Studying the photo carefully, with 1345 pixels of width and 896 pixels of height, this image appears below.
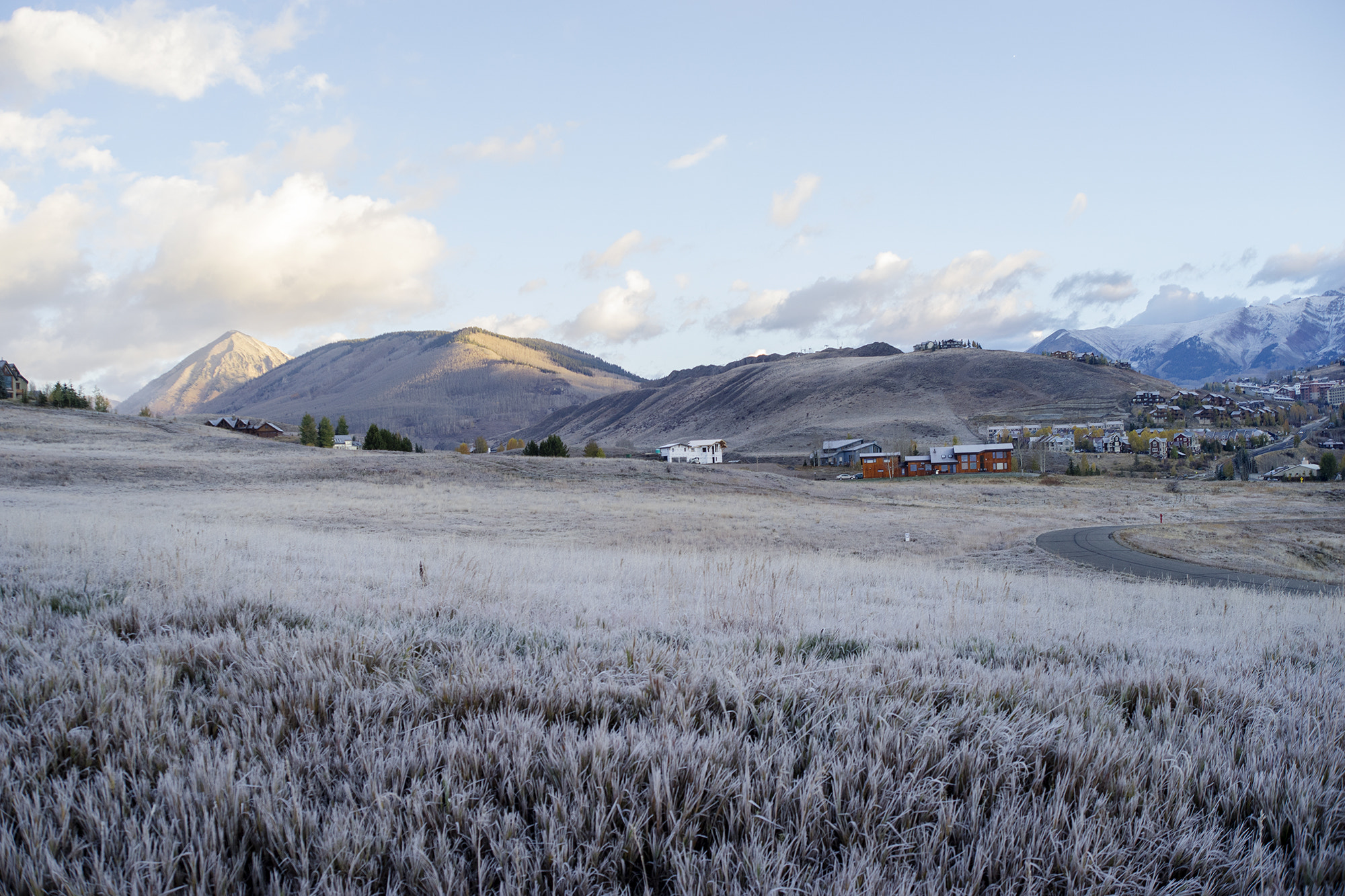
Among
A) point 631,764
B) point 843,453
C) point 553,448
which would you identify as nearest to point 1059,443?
point 843,453

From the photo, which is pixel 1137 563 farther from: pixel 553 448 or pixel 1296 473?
pixel 1296 473

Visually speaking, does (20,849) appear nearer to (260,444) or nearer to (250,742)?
(250,742)

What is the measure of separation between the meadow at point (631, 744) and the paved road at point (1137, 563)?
15.9 metres

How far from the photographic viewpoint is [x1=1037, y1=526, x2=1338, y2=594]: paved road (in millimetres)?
18828

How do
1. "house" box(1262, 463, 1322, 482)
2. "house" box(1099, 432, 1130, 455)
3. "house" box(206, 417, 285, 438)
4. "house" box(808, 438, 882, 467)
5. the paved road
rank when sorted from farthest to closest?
"house" box(1099, 432, 1130, 455) → "house" box(206, 417, 285, 438) → "house" box(808, 438, 882, 467) → "house" box(1262, 463, 1322, 482) → the paved road

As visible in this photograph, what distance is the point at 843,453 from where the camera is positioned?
121 m

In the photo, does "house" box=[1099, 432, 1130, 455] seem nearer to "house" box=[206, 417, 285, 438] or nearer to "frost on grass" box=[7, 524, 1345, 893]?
"frost on grass" box=[7, 524, 1345, 893]

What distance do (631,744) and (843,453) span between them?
122720 mm

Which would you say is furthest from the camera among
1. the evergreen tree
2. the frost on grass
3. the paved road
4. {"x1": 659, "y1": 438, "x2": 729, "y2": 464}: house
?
{"x1": 659, "y1": 438, "x2": 729, "y2": 464}: house

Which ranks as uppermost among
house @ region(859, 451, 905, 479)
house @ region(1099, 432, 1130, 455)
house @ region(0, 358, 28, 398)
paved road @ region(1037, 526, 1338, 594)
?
house @ region(0, 358, 28, 398)

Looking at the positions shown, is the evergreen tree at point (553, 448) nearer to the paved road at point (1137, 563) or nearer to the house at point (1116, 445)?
the paved road at point (1137, 563)

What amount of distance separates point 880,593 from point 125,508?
85.6 feet

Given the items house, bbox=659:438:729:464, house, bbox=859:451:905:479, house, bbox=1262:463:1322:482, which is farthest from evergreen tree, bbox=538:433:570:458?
house, bbox=1262:463:1322:482

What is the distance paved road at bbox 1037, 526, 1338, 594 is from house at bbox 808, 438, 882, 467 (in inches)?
3167
